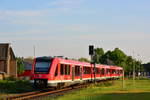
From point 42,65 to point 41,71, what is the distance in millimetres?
585

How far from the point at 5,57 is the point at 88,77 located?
109 feet

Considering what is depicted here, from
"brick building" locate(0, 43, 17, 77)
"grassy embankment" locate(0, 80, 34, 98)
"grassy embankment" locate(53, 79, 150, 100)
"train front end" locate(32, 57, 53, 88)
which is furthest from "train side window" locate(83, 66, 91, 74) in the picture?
"brick building" locate(0, 43, 17, 77)

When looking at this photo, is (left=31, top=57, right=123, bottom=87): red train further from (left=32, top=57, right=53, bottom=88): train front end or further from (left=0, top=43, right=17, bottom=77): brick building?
(left=0, top=43, right=17, bottom=77): brick building

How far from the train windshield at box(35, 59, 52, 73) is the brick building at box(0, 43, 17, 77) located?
4279 cm

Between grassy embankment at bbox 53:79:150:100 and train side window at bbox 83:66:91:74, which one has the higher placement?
train side window at bbox 83:66:91:74

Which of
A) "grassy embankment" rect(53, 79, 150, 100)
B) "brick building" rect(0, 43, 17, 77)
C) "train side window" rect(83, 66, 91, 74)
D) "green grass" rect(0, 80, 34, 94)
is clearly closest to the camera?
"grassy embankment" rect(53, 79, 150, 100)

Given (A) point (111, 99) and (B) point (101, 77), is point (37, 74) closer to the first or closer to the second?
(A) point (111, 99)

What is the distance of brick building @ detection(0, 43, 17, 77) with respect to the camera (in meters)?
74.9

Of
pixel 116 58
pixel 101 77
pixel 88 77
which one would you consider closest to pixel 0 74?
pixel 101 77

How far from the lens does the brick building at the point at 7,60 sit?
2948 inches

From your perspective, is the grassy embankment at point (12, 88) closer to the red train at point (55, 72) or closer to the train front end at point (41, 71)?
the train front end at point (41, 71)

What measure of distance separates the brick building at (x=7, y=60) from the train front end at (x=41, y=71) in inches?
1684

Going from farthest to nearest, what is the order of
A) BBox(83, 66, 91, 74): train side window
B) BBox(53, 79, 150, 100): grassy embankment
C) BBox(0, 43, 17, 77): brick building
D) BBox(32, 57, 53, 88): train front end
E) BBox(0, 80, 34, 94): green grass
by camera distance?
BBox(0, 43, 17, 77): brick building
BBox(83, 66, 91, 74): train side window
BBox(0, 80, 34, 94): green grass
BBox(32, 57, 53, 88): train front end
BBox(53, 79, 150, 100): grassy embankment

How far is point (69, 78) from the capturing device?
36.2m
